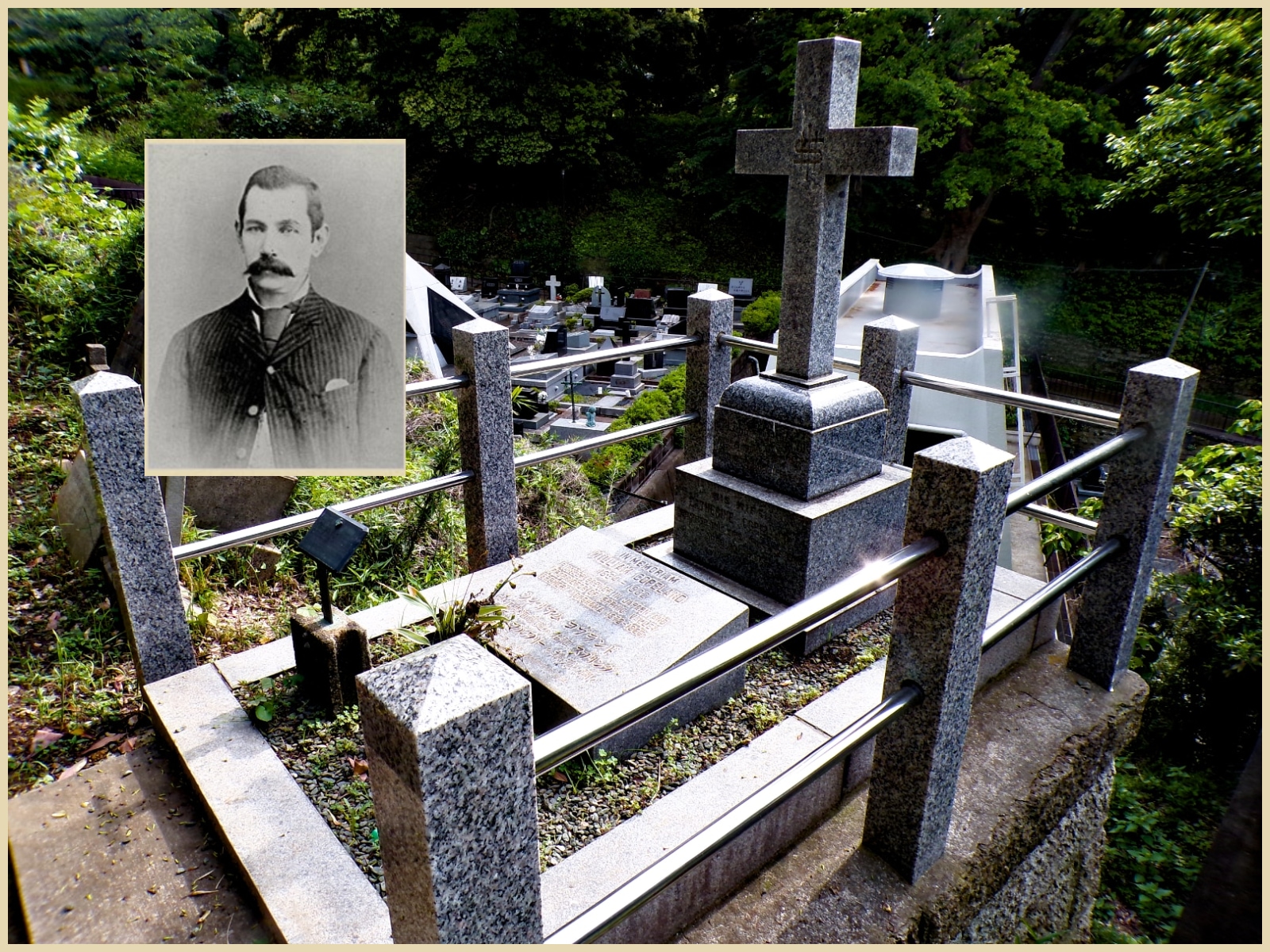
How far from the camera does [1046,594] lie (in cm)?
245

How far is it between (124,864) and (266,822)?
405mm

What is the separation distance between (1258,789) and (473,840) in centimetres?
143

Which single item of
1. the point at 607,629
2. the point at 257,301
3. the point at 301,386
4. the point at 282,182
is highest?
the point at 282,182

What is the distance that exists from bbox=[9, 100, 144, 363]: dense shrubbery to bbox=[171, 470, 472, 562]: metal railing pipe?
479 centimetres

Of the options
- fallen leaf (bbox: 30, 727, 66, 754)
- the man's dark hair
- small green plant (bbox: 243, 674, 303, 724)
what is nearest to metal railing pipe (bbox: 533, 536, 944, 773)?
small green plant (bbox: 243, 674, 303, 724)

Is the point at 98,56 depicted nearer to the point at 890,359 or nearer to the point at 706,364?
the point at 706,364

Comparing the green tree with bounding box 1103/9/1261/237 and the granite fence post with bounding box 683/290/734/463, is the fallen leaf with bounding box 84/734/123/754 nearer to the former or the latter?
the granite fence post with bounding box 683/290/734/463

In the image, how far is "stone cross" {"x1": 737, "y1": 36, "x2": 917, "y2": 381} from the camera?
311 cm

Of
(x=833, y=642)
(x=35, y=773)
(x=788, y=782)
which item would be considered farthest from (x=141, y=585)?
(x=833, y=642)

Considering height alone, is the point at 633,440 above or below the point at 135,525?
below

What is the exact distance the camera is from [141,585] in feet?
9.23

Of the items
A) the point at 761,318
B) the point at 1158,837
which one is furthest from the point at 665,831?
the point at 761,318

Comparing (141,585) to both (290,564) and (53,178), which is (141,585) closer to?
(290,564)

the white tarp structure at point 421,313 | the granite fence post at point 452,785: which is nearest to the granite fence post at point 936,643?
the granite fence post at point 452,785
